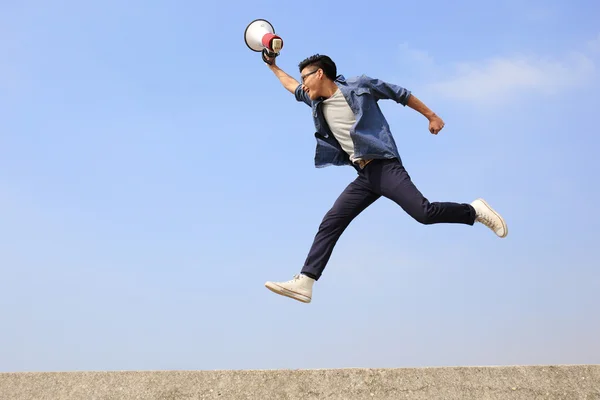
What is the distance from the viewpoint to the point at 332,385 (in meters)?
4.05

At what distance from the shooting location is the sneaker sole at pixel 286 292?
486 cm

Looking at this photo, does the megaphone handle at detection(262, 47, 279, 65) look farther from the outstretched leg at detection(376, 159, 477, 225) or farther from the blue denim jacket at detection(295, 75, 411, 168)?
the outstretched leg at detection(376, 159, 477, 225)

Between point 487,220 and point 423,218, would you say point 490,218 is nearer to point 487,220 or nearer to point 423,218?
point 487,220

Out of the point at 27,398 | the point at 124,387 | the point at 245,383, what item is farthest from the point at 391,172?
the point at 27,398

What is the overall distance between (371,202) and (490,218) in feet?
3.01

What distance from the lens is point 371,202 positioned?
5.00 meters

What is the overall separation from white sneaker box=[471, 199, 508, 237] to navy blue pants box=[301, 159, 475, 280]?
0.30 ft

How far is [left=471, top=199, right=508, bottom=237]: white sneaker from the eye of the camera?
16.5 feet

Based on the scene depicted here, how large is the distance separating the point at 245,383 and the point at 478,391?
57.1 inches

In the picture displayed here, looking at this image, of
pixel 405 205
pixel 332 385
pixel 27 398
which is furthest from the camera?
pixel 405 205

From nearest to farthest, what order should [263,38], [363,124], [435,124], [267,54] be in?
[363,124] → [435,124] → [263,38] → [267,54]

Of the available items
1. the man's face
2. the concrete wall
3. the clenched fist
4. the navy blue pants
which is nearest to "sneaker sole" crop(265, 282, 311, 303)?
the navy blue pants

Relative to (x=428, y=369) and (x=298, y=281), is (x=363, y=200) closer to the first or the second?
(x=298, y=281)

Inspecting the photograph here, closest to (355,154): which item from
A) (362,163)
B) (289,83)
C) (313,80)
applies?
(362,163)
